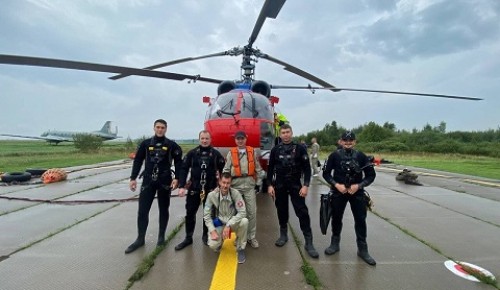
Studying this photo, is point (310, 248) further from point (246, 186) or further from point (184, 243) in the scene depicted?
point (184, 243)

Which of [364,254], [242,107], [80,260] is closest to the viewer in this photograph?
[80,260]

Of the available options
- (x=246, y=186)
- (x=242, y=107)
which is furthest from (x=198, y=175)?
(x=242, y=107)

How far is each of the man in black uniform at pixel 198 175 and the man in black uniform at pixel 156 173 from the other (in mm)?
199

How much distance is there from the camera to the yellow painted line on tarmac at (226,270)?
9.52ft

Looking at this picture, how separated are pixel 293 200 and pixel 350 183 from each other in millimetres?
821

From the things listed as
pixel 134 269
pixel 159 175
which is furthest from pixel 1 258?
pixel 159 175

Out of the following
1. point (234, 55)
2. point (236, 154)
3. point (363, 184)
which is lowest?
point (363, 184)

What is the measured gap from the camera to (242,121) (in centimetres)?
559

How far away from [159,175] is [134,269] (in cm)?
124

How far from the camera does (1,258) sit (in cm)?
356

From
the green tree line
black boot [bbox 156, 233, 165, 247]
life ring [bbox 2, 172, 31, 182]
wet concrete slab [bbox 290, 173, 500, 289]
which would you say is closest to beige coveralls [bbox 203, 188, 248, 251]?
black boot [bbox 156, 233, 165, 247]

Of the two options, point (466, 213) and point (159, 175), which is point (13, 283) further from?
point (466, 213)

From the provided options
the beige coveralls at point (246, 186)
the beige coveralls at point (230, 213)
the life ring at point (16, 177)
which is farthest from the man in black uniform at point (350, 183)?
the life ring at point (16, 177)

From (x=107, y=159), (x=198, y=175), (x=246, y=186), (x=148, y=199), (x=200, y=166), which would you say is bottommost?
(x=107, y=159)
